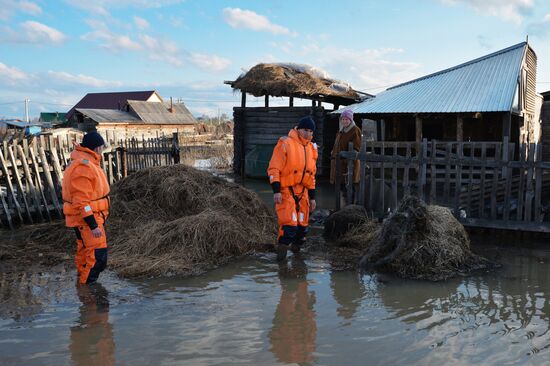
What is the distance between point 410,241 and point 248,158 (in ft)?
41.5

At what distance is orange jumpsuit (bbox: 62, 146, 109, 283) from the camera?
4824 millimetres

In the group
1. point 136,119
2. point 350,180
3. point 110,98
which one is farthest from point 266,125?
point 110,98

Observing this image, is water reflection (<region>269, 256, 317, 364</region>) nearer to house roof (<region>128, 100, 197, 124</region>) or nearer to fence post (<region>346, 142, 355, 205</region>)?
fence post (<region>346, 142, 355, 205</region>)

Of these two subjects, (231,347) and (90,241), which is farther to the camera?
(90,241)

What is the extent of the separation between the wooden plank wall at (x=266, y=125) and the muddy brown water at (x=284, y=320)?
11.9 metres

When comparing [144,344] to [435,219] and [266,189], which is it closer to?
[435,219]

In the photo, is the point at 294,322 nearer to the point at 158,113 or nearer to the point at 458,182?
the point at 458,182

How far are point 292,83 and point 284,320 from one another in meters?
12.8

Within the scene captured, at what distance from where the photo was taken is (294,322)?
14.3ft

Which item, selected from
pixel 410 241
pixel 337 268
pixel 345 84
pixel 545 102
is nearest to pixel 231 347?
pixel 337 268

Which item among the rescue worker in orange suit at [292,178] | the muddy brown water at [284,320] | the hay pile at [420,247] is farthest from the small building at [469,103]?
the muddy brown water at [284,320]

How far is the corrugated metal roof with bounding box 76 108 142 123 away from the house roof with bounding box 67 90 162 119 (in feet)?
44.1

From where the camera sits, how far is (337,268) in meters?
6.09

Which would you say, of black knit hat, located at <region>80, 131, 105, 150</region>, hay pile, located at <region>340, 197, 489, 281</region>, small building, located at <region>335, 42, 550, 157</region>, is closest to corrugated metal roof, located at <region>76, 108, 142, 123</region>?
small building, located at <region>335, 42, 550, 157</region>
